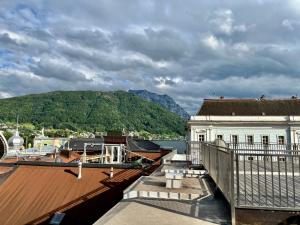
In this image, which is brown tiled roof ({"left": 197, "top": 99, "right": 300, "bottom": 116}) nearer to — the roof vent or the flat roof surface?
the roof vent

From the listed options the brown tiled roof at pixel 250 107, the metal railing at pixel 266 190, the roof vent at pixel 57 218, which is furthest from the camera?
the brown tiled roof at pixel 250 107

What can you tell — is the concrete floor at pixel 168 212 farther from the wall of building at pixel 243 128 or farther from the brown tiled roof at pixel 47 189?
the wall of building at pixel 243 128

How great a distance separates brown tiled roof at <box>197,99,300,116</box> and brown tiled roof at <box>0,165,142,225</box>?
3053cm

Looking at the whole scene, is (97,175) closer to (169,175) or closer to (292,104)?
(169,175)

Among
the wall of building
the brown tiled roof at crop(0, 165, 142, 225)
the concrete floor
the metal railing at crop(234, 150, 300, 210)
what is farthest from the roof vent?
the wall of building

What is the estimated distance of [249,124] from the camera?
4066cm

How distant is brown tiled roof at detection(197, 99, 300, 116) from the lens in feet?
144

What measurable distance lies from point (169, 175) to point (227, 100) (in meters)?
41.2

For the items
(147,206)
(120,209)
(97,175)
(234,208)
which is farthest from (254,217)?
(97,175)

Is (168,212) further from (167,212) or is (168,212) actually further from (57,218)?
(57,218)

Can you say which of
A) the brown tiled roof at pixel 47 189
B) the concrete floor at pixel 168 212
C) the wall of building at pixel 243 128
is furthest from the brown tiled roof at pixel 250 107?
the concrete floor at pixel 168 212

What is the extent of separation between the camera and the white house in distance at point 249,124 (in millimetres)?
40188

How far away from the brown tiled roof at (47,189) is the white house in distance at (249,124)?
24.9 m

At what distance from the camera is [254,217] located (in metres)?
5.12
